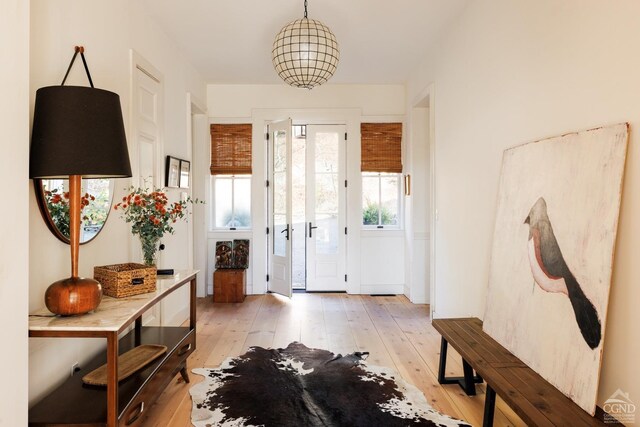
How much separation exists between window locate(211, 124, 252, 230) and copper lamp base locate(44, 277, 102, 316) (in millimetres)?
3871

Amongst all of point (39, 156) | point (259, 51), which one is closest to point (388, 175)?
point (259, 51)

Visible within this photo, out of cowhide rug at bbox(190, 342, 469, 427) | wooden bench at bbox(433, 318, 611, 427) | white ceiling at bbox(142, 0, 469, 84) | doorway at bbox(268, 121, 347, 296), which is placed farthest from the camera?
doorway at bbox(268, 121, 347, 296)

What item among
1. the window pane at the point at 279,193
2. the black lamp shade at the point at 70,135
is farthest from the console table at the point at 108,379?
the window pane at the point at 279,193

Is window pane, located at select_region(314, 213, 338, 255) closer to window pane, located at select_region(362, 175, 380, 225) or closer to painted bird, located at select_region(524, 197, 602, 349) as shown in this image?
window pane, located at select_region(362, 175, 380, 225)

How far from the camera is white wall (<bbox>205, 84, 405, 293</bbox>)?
18.6ft

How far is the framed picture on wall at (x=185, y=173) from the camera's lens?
4305 millimetres

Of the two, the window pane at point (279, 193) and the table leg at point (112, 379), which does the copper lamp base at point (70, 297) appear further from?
the window pane at point (279, 193)

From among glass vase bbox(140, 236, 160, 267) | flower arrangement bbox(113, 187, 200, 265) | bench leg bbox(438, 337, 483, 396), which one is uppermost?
flower arrangement bbox(113, 187, 200, 265)

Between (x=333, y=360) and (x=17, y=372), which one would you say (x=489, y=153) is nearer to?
(x=333, y=360)

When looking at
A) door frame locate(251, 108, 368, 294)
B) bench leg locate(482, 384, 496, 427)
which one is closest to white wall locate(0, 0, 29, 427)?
bench leg locate(482, 384, 496, 427)

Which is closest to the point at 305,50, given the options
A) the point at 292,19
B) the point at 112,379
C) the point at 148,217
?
the point at 292,19

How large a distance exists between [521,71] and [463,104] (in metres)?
0.97

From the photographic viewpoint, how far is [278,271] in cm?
552

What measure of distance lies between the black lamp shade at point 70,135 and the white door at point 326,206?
3994 mm
